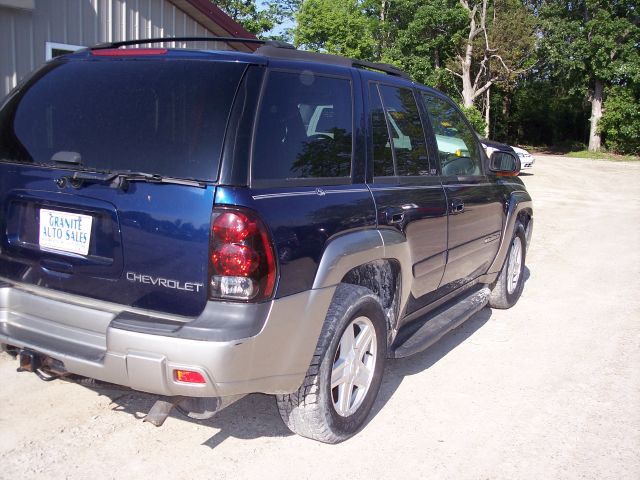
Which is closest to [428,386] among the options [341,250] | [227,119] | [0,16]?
[341,250]

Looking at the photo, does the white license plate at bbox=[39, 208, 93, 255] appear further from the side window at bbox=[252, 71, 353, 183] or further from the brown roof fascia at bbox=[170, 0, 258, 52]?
the brown roof fascia at bbox=[170, 0, 258, 52]

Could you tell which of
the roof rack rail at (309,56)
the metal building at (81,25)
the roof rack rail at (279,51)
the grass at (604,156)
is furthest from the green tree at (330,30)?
the roof rack rail at (279,51)

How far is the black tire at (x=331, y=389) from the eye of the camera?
321cm

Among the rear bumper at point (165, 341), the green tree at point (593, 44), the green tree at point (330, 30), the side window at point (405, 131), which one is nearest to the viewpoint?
the rear bumper at point (165, 341)

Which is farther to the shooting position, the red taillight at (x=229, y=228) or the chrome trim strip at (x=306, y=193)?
the chrome trim strip at (x=306, y=193)

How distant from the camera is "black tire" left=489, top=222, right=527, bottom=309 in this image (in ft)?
20.2

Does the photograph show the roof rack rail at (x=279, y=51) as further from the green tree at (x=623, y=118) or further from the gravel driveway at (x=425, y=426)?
the green tree at (x=623, y=118)

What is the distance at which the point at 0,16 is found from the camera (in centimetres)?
763

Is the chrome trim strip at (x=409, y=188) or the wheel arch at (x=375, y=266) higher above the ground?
the chrome trim strip at (x=409, y=188)

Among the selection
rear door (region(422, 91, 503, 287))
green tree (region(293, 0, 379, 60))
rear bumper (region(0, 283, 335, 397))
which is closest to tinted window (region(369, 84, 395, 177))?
rear door (region(422, 91, 503, 287))

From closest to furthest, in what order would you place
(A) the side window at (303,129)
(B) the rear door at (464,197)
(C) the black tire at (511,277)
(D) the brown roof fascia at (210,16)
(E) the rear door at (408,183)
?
1. (A) the side window at (303,129)
2. (E) the rear door at (408,183)
3. (B) the rear door at (464,197)
4. (C) the black tire at (511,277)
5. (D) the brown roof fascia at (210,16)

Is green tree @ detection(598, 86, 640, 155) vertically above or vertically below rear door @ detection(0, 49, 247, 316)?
above

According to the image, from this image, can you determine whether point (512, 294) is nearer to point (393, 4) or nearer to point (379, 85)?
point (379, 85)

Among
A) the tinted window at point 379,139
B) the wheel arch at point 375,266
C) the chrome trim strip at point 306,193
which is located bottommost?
the wheel arch at point 375,266
